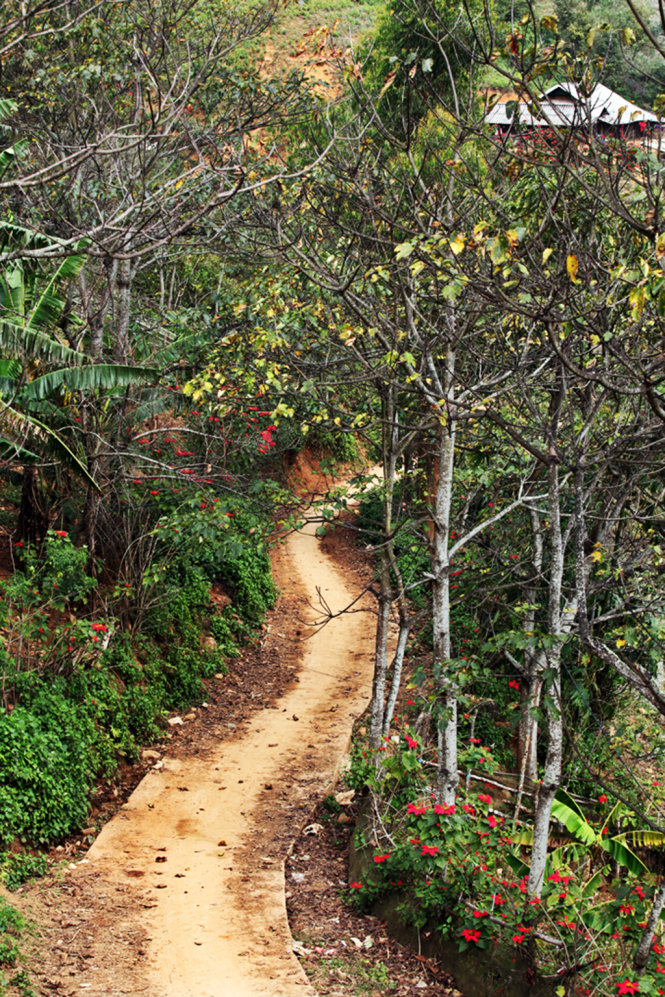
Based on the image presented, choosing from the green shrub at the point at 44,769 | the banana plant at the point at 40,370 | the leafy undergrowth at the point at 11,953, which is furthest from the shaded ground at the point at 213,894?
the banana plant at the point at 40,370

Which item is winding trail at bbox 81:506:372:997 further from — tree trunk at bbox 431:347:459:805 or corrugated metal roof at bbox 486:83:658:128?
corrugated metal roof at bbox 486:83:658:128

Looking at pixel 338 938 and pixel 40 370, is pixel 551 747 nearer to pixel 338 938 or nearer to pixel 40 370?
pixel 338 938

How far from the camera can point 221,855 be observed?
27.0 feet

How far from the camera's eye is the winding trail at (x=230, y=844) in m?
6.25

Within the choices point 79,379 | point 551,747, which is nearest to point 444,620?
point 551,747

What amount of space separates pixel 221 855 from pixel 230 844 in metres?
0.27

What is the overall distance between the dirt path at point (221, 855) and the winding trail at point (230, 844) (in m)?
0.01

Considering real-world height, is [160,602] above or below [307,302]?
below

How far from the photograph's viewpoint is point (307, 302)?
902 centimetres

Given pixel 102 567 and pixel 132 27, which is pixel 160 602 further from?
pixel 132 27

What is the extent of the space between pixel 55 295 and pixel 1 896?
6.50 m

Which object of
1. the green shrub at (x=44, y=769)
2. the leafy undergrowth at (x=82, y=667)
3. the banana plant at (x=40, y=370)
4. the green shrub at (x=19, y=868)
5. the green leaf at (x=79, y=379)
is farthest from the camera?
the green leaf at (x=79, y=379)

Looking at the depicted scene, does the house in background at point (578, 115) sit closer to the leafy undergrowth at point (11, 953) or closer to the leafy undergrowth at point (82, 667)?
the leafy undergrowth at point (82, 667)

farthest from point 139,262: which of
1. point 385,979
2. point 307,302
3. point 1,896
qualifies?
point 385,979
